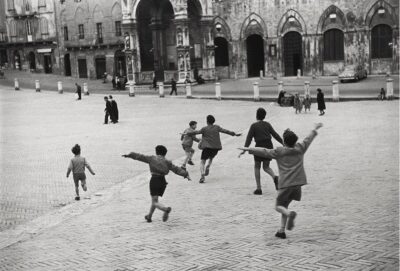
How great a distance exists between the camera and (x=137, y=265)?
8.02 m

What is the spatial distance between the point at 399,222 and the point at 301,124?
14.2 m

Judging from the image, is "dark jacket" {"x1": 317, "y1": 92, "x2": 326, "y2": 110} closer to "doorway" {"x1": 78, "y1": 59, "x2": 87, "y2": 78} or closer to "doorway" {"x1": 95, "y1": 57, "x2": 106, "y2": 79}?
"doorway" {"x1": 95, "y1": 57, "x2": 106, "y2": 79}

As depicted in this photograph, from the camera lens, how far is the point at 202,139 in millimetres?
13391

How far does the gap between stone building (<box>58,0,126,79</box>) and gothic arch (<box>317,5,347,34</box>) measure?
18157mm

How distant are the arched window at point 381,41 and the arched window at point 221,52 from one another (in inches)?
483

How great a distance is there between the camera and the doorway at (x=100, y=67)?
56.2m

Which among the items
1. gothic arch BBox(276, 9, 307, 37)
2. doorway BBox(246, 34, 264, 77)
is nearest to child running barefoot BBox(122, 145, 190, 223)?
gothic arch BBox(276, 9, 307, 37)

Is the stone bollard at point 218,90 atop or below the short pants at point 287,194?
atop

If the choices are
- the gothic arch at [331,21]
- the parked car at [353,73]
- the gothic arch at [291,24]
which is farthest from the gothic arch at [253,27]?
the parked car at [353,73]

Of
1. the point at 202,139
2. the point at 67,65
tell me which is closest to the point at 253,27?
the point at 67,65

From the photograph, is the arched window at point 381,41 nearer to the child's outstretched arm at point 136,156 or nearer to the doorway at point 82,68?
the doorway at point 82,68

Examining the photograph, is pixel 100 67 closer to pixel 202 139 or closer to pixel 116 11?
pixel 116 11

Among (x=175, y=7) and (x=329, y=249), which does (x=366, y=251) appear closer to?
(x=329, y=249)

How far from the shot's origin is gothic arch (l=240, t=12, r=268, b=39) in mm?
48281
